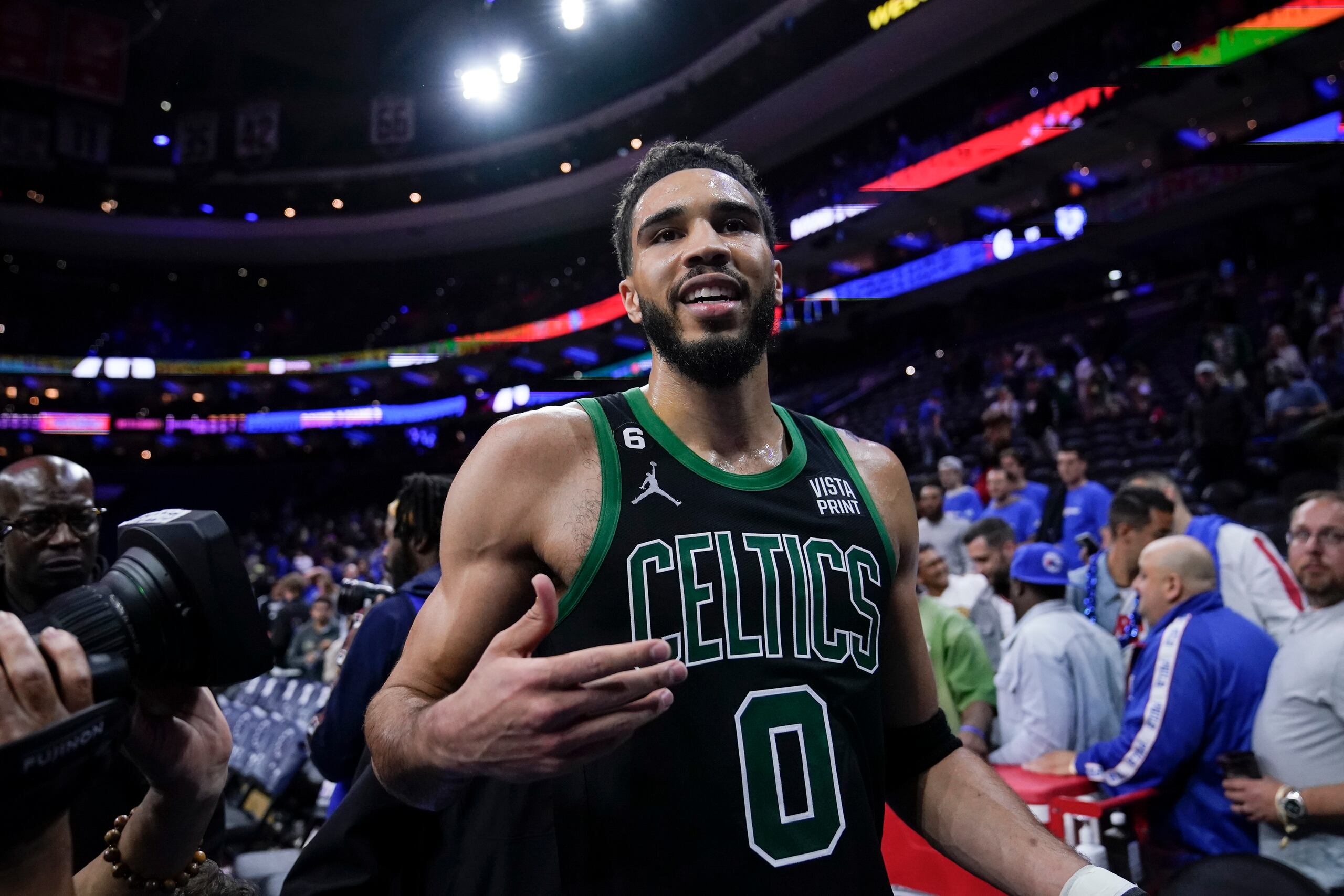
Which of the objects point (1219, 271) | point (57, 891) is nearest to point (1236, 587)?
point (57, 891)

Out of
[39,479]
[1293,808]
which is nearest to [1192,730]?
[1293,808]

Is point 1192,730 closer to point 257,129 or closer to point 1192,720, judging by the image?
point 1192,720

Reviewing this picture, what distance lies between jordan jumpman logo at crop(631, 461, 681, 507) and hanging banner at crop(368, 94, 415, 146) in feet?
70.0

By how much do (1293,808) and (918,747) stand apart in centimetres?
166

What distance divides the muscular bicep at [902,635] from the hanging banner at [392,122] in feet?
69.9

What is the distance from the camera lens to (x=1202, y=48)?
11.7m

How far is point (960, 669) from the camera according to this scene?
4.20 m

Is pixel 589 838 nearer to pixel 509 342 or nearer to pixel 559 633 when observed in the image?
pixel 559 633

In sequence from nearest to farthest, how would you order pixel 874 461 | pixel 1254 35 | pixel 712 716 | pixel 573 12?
pixel 712 716, pixel 874 461, pixel 1254 35, pixel 573 12

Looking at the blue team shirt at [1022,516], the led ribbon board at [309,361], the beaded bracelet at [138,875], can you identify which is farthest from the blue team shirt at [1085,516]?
the led ribbon board at [309,361]

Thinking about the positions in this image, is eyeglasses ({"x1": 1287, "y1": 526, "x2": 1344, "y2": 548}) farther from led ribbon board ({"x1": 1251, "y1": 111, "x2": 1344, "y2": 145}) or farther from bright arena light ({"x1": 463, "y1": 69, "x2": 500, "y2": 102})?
bright arena light ({"x1": 463, "y1": 69, "x2": 500, "y2": 102})

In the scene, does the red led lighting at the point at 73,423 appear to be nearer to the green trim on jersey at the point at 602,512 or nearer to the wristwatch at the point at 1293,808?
the green trim on jersey at the point at 602,512

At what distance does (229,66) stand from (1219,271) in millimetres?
19368

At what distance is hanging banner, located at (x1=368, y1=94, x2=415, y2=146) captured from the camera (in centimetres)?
2103
